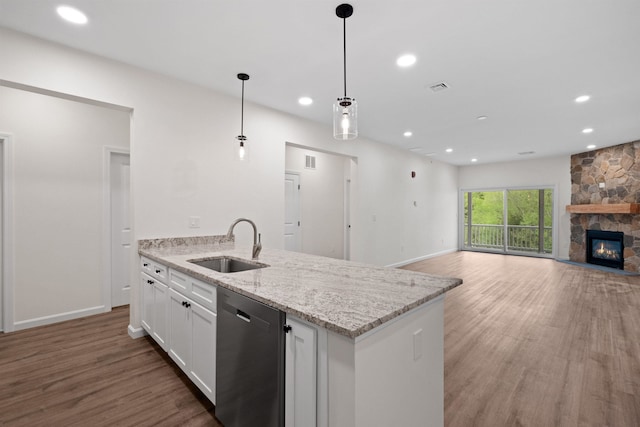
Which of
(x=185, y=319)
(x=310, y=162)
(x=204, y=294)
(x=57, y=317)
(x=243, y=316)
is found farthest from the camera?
(x=310, y=162)

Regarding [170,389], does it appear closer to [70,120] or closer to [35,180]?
[35,180]

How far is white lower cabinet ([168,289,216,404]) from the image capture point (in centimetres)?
172

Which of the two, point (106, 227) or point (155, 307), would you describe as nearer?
point (155, 307)

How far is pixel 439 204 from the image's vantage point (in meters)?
8.13

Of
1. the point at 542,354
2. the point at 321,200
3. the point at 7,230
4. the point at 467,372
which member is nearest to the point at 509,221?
the point at 321,200

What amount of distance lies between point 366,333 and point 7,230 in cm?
388

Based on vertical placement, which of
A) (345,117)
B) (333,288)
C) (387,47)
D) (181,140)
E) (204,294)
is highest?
(387,47)

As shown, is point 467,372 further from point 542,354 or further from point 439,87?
point 439,87

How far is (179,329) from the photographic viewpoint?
2084 millimetres

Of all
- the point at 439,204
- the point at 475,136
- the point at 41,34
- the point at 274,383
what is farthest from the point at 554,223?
the point at 41,34

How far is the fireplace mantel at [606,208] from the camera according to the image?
18.4ft

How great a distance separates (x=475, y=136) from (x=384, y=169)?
1.78m

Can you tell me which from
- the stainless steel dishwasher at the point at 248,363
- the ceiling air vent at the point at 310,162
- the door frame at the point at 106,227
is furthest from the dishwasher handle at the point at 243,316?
the ceiling air vent at the point at 310,162

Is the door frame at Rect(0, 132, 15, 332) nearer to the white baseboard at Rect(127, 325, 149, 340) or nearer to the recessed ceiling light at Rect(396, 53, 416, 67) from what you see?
the white baseboard at Rect(127, 325, 149, 340)
